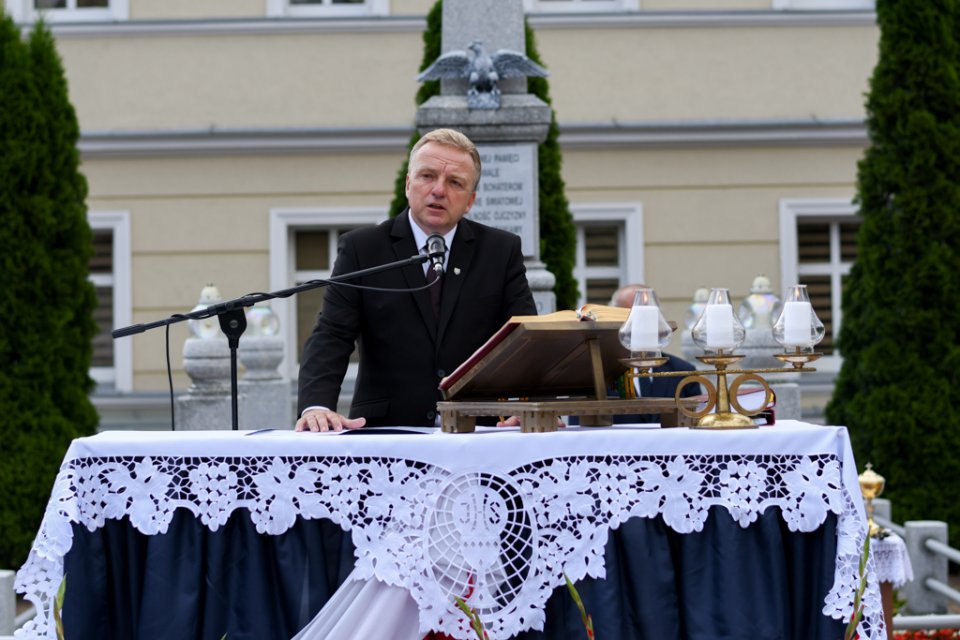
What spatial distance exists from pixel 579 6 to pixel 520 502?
10.1 meters

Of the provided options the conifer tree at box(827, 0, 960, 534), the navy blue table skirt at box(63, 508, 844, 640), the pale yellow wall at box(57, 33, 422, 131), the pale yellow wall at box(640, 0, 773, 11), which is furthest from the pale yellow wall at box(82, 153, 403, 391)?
the navy blue table skirt at box(63, 508, 844, 640)

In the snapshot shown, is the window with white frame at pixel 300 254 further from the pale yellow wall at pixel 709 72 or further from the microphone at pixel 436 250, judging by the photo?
the microphone at pixel 436 250

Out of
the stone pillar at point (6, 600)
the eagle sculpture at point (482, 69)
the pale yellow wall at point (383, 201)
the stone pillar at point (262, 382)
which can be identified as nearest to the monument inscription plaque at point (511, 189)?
the eagle sculpture at point (482, 69)

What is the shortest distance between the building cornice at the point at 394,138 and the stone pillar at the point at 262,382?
2862mm

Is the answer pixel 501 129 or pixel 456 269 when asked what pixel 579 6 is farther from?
pixel 456 269

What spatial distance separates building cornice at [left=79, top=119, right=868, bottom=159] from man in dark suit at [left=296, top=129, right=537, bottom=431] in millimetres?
8492

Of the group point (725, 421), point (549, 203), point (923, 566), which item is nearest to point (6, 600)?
point (725, 421)

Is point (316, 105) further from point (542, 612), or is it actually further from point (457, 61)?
point (542, 612)

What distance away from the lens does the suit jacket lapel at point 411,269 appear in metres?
3.73

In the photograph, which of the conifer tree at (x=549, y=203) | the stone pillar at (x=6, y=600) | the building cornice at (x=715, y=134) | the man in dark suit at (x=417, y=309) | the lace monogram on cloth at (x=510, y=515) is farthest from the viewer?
the building cornice at (x=715, y=134)

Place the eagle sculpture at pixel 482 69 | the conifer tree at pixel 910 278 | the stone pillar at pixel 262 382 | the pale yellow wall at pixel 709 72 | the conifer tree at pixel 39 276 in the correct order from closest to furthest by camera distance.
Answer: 1. the eagle sculpture at pixel 482 69
2. the conifer tree at pixel 910 278
3. the conifer tree at pixel 39 276
4. the stone pillar at pixel 262 382
5. the pale yellow wall at pixel 709 72

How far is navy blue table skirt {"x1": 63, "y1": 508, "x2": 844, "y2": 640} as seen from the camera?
294cm

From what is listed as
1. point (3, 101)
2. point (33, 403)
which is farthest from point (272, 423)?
point (3, 101)

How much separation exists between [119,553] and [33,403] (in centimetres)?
557
